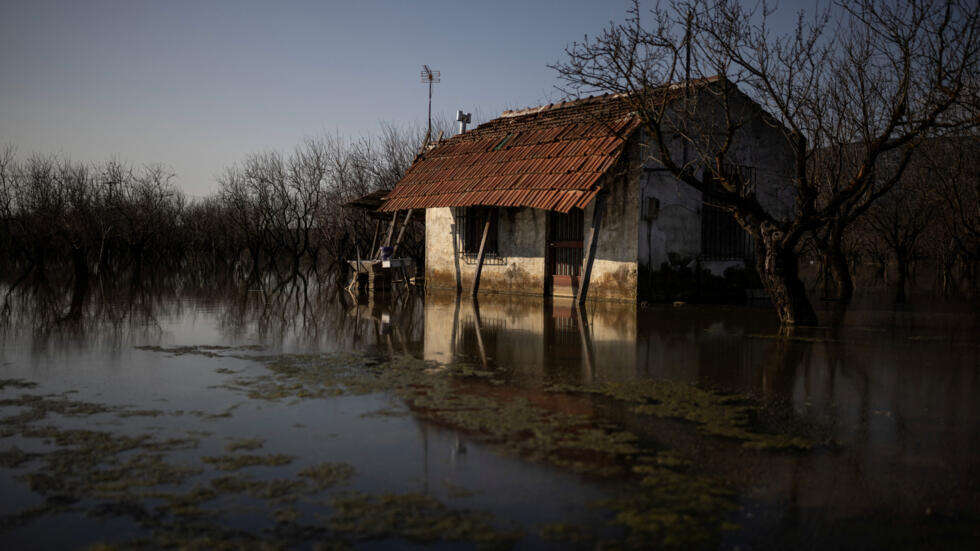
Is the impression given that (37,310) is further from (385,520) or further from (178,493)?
(385,520)

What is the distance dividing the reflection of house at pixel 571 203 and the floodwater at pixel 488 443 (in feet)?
24.2

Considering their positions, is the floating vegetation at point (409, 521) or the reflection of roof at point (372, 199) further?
the reflection of roof at point (372, 199)

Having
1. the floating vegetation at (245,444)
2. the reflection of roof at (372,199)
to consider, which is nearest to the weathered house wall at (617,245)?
the reflection of roof at (372,199)

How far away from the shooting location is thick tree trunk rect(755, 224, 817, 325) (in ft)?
38.3

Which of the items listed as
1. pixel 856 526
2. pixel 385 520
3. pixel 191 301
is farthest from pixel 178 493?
pixel 191 301

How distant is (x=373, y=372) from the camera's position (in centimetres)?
742

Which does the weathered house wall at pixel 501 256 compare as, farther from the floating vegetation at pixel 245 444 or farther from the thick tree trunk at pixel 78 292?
the floating vegetation at pixel 245 444

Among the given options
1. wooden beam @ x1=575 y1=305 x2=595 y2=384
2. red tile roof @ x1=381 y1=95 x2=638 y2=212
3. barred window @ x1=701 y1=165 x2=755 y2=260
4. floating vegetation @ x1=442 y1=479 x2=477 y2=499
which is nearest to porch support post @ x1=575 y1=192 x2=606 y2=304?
red tile roof @ x1=381 y1=95 x2=638 y2=212

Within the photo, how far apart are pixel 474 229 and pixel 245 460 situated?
57.5 feet

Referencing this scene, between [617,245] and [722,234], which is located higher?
[722,234]

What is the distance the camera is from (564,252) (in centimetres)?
1903

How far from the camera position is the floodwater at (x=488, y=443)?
3365mm

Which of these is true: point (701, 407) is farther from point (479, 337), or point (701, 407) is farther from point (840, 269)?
point (840, 269)

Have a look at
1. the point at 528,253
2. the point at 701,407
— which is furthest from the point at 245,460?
the point at 528,253
